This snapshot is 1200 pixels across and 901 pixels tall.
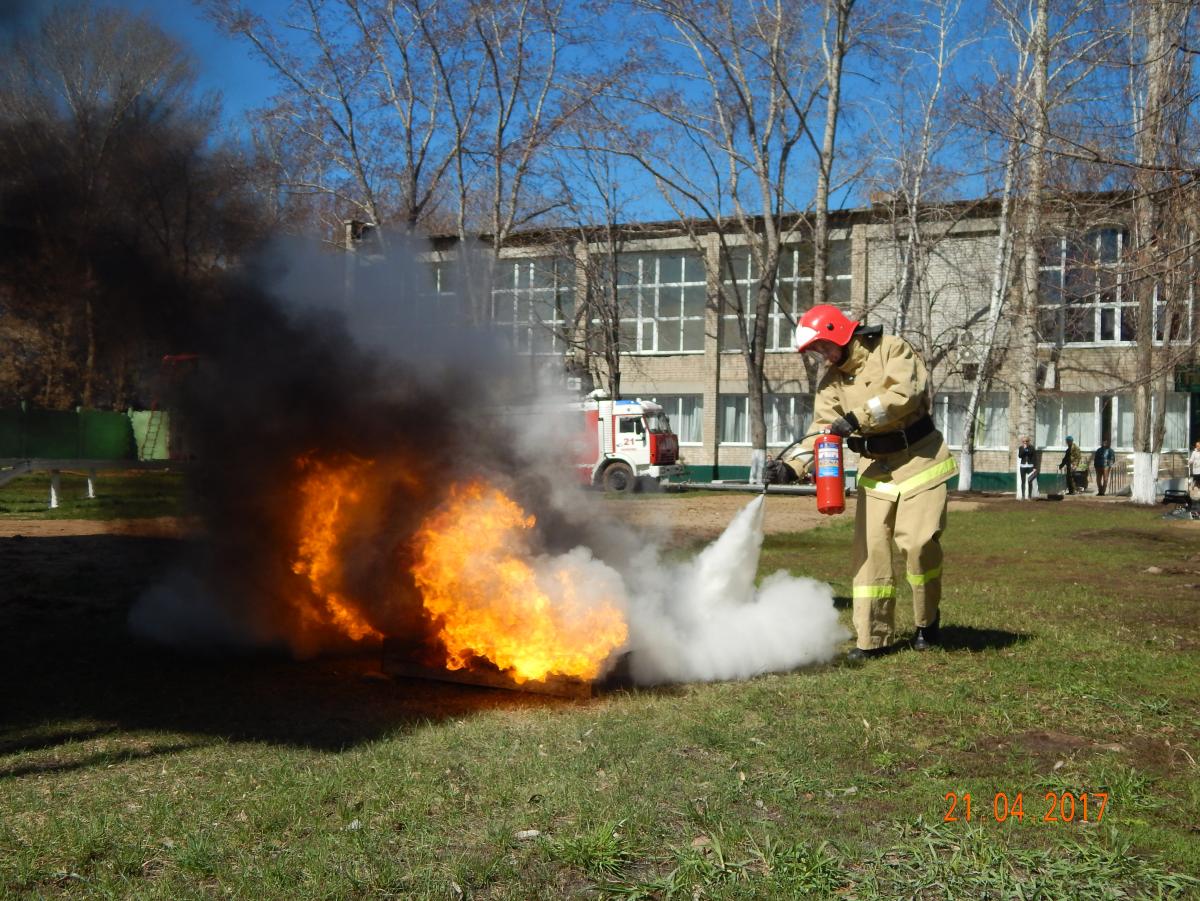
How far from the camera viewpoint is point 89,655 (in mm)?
6891

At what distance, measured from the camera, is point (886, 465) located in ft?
22.6

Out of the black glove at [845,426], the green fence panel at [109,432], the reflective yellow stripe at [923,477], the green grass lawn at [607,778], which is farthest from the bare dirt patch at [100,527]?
the reflective yellow stripe at [923,477]

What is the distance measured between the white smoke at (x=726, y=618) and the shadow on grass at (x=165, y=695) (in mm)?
787

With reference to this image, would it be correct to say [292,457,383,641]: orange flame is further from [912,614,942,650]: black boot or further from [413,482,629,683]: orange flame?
[912,614,942,650]: black boot

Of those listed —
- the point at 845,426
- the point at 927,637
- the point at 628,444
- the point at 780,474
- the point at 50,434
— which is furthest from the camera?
the point at 628,444

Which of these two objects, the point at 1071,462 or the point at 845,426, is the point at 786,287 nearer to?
the point at 1071,462

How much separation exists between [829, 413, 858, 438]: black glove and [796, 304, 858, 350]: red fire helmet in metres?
0.51

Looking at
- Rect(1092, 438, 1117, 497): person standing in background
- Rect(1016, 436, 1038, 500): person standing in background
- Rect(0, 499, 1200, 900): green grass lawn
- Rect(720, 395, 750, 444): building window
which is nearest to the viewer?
Rect(0, 499, 1200, 900): green grass lawn

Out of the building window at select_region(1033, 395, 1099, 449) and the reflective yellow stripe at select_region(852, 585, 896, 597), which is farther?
the building window at select_region(1033, 395, 1099, 449)

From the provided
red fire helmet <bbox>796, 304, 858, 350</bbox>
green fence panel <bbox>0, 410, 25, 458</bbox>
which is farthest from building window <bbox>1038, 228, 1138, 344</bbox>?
green fence panel <bbox>0, 410, 25, 458</bbox>

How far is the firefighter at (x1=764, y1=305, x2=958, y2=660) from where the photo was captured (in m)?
6.70

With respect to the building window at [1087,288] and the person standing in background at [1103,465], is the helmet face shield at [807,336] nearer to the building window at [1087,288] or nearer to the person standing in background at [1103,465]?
the building window at [1087,288]

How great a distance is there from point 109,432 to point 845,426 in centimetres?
763

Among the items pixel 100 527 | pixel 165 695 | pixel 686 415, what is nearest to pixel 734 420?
pixel 686 415
